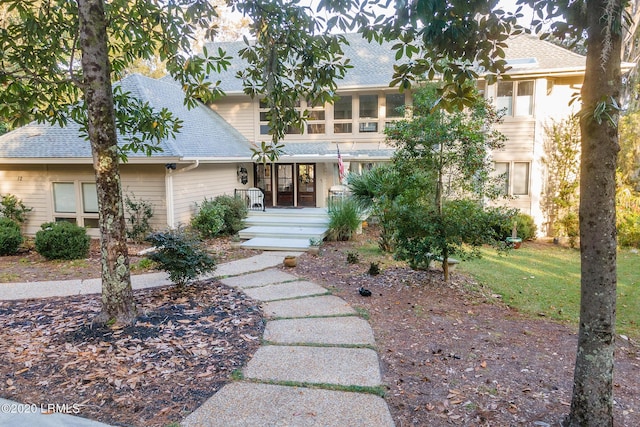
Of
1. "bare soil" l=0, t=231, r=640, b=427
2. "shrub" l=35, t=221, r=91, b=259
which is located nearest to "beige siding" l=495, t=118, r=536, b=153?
Answer: "bare soil" l=0, t=231, r=640, b=427

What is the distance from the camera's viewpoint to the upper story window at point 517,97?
13.6 m

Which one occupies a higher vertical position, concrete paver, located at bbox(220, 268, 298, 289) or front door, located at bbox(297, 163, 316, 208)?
front door, located at bbox(297, 163, 316, 208)

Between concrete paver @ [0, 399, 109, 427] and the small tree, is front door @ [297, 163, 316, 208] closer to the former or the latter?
the small tree

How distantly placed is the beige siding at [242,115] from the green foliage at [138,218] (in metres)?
6.45

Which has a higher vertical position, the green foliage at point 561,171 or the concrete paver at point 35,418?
the green foliage at point 561,171

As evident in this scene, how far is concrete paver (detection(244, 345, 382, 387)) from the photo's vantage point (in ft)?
12.0

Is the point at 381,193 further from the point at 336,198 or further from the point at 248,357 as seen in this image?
the point at 248,357

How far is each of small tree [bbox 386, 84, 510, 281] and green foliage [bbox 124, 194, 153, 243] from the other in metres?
7.12

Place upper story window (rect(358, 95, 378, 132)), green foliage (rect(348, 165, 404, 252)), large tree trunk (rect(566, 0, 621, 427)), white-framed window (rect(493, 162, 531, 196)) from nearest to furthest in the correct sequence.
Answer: large tree trunk (rect(566, 0, 621, 427)), green foliage (rect(348, 165, 404, 252)), white-framed window (rect(493, 162, 531, 196)), upper story window (rect(358, 95, 378, 132))

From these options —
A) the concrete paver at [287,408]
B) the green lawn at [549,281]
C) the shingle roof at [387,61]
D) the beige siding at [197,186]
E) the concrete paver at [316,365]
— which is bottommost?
the green lawn at [549,281]

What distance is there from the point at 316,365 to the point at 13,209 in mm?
12107

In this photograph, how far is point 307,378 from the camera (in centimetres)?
366

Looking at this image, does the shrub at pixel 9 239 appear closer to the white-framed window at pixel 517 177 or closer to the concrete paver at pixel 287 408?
the concrete paver at pixel 287 408

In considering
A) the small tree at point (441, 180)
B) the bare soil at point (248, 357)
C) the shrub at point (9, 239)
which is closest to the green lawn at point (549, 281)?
the bare soil at point (248, 357)
